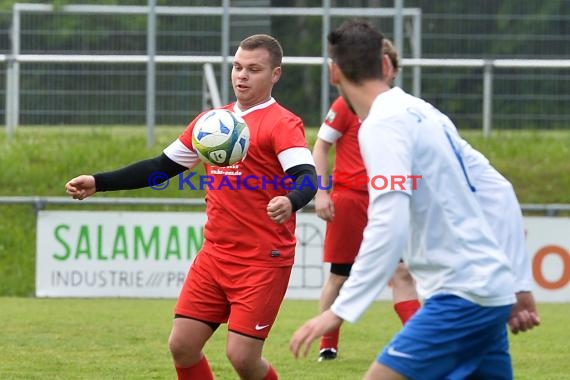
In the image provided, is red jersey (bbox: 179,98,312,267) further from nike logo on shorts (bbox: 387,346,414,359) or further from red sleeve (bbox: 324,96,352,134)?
red sleeve (bbox: 324,96,352,134)

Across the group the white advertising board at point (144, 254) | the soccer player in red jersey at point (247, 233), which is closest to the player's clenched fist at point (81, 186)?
the soccer player in red jersey at point (247, 233)

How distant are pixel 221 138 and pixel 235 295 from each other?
0.75 m

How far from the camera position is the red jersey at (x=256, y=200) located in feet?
19.5

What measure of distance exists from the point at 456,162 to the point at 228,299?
201 cm

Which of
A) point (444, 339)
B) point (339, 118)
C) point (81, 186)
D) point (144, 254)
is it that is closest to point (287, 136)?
point (81, 186)

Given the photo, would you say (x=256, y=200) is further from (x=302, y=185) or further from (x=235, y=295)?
(x=235, y=295)

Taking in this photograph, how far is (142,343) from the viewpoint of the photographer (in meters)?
8.88

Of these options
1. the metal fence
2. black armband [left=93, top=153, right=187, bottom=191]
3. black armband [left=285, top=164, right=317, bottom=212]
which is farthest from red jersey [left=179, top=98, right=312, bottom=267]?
the metal fence

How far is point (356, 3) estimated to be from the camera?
563 inches

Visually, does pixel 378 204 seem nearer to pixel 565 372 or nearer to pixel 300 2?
pixel 565 372

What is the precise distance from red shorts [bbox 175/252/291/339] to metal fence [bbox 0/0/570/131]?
8305mm

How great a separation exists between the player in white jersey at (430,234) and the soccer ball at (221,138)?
5.48 feet

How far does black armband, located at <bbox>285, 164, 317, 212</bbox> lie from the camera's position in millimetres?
5605

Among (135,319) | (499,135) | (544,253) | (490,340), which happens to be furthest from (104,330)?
(499,135)
